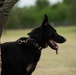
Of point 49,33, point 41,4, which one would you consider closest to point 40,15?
point 41,4

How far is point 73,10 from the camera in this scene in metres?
84.3

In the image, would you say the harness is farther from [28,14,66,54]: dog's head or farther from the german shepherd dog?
[28,14,66,54]: dog's head

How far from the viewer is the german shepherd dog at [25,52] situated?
8.47m

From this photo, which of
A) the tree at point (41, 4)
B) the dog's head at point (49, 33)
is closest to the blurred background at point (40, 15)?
the tree at point (41, 4)

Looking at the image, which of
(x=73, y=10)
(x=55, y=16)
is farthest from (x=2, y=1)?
(x=55, y=16)

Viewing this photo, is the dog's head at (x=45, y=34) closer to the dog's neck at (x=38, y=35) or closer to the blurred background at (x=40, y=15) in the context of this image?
the dog's neck at (x=38, y=35)

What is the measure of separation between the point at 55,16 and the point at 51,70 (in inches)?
4339

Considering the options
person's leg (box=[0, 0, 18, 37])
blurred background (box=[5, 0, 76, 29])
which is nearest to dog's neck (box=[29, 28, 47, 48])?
person's leg (box=[0, 0, 18, 37])

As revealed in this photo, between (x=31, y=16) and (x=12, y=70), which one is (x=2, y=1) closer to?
(x=12, y=70)

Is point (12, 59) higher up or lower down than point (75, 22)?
higher up

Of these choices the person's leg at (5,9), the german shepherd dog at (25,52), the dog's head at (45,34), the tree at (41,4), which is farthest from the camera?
the tree at (41,4)

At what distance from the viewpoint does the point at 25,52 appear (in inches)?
341

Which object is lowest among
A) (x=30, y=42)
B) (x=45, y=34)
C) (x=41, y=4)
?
(x=41, y=4)

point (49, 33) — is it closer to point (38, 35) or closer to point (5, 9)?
point (38, 35)
